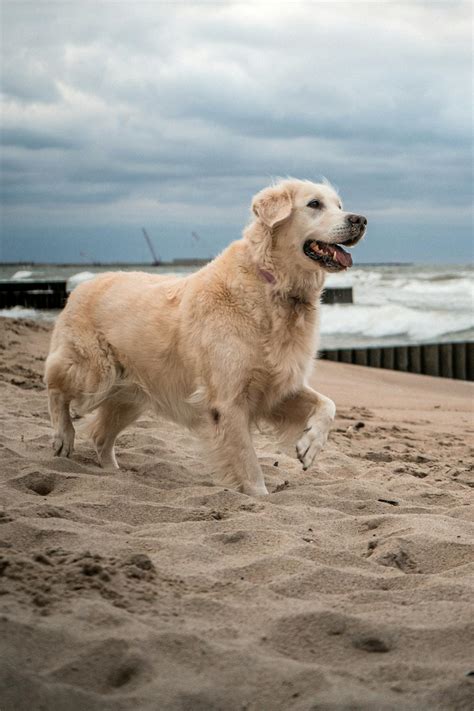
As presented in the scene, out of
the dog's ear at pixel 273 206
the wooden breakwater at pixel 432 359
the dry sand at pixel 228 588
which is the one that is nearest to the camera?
the dry sand at pixel 228 588

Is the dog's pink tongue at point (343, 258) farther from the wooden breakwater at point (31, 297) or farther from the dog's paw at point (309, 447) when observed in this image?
the wooden breakwater at point (31, 297)

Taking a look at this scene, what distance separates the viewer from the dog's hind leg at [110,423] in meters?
6.02

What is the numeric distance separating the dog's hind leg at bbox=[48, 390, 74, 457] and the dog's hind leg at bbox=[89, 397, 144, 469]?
0.60 ft

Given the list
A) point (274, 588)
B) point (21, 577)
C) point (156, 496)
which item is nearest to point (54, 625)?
point (21, 577)

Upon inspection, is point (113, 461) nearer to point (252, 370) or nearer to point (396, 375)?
point (252, 370)

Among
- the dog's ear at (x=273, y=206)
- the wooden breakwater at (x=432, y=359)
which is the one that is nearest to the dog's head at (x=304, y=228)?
the dog's ear at (x=273, y=206)

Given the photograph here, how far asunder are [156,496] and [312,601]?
187 cm

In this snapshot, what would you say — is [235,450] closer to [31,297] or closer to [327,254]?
[327,254]

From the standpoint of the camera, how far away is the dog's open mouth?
5395mm

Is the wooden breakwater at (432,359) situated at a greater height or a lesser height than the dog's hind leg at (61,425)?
lesser

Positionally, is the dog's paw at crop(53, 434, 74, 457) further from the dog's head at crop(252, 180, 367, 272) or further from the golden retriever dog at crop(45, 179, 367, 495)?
the dog's head at crop(252, 180, 367, 272)

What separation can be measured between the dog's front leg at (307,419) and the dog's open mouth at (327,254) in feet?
2.75

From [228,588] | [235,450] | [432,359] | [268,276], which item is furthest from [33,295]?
[228,588]

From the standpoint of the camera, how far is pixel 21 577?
3.12 metres
